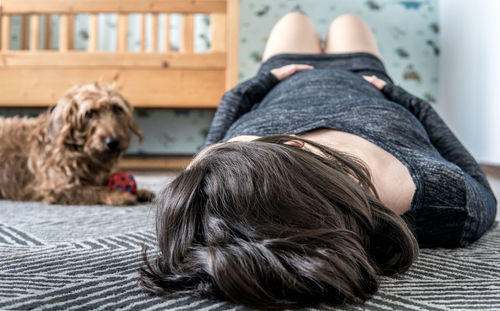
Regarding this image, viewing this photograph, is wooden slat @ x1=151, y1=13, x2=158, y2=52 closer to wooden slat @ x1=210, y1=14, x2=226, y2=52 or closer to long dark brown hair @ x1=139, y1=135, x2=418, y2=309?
wooden slat @ x1=210, y1=14, x2=226, y2=52

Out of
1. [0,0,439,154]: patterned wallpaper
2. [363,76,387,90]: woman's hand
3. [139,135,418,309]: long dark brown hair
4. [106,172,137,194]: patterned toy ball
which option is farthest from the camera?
[0,0,439,154]: patterned wallpaper

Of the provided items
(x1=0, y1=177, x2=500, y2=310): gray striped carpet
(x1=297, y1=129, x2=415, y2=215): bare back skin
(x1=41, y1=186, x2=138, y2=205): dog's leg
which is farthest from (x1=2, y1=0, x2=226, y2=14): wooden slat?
(x1=297, y1=129, x2=415, y2=215): bare back skin

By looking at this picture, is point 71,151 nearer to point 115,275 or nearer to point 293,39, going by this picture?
point 293,39

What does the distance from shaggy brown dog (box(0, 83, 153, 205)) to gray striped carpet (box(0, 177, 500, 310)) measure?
1.46ft

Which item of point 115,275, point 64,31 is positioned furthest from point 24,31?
point 115,275

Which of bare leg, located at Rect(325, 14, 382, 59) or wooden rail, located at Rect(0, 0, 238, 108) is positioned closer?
bare leg, located at Rect(325, 14, 382, 59)

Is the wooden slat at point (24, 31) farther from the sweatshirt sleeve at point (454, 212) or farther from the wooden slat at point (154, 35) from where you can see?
the sweatshirt sleeve at point (454, 212)

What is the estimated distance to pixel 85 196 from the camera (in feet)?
5.10

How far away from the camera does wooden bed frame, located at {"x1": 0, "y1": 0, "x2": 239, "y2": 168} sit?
2387mm

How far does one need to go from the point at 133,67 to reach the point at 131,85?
89 millimetres

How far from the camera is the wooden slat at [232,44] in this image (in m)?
2.33

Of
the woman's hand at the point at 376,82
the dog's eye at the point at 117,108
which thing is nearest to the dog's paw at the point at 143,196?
the dog's eye at the point at 117,108

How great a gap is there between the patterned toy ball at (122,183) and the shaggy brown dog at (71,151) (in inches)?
0.9

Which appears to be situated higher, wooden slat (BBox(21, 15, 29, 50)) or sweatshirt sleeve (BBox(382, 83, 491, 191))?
wooden slat (BBox(21, 15, 29, 50))
